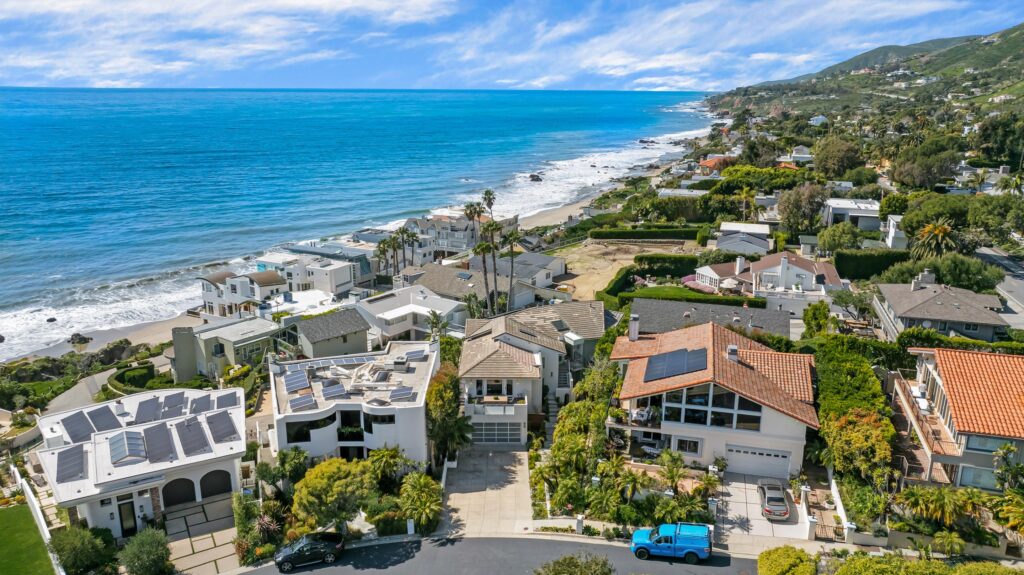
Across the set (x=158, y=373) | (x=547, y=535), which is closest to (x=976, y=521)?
(x=547, y=535)

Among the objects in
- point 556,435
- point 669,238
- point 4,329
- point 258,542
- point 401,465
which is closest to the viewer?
point 258,542

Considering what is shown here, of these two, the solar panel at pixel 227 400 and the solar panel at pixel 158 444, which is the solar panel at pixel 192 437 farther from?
the solar panel at pixel 227 400

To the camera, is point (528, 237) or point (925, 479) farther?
point (528, 237)

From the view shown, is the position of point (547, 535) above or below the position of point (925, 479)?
below

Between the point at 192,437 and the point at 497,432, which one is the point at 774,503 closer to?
→ the point at 497,432

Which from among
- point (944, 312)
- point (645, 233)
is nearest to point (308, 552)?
point (944, 312)

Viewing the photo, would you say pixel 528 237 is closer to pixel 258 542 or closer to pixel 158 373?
pixel 158 373

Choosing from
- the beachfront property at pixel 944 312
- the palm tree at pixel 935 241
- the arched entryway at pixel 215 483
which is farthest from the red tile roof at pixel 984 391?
the palm tree at pixel 935 241

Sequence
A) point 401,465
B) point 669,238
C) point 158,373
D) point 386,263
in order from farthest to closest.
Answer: point 669,238 < point 386,263 < point 158,373 < point 401,465
